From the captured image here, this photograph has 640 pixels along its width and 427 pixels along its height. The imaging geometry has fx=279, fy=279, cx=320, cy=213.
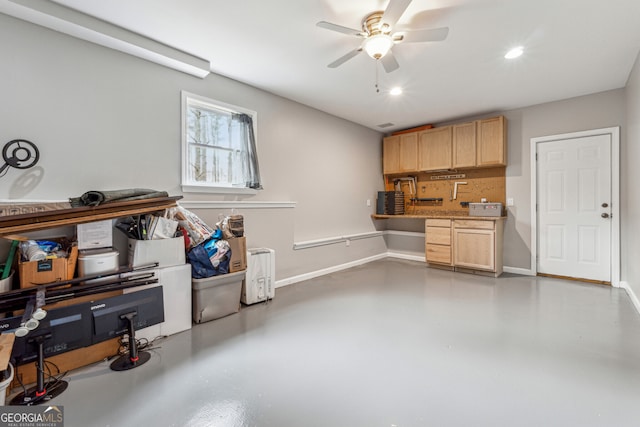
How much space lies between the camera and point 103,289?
80.6 inches

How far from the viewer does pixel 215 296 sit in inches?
108

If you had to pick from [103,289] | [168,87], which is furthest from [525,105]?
[103,289]

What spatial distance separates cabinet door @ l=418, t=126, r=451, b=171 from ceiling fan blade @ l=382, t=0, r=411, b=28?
10.7 ft

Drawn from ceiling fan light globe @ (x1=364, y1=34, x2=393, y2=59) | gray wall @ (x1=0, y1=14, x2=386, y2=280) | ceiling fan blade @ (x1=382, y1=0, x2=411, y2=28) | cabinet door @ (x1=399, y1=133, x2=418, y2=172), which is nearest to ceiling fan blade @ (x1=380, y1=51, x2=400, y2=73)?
ceiling fan light globe @ (x1=364, y1=34, x2=393, y2=59)

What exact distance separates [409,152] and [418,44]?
9.50 ft

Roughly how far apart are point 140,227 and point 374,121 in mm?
4171

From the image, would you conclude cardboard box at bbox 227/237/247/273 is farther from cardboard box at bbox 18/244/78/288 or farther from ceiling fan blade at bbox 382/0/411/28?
ceiling fan blade at bbox 382/0/411/28

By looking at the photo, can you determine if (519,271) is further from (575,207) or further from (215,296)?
(215,296)

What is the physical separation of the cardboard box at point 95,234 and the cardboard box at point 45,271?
0.61ft

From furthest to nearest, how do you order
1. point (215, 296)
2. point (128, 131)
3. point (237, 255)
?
point (237, 255), point (215, 296), point (128, 131)

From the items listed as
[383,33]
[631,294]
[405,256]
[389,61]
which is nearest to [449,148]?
[405,256]

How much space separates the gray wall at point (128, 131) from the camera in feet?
7.08

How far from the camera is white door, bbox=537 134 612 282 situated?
380 cm

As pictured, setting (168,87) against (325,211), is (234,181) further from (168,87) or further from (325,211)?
(325,211)
